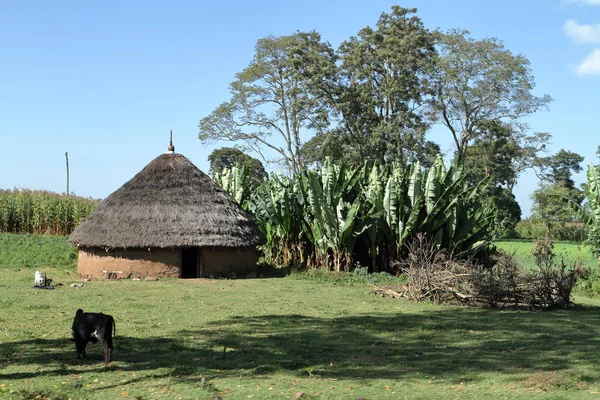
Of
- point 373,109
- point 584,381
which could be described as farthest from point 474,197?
point 373,109

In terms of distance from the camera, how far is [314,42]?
41.2 meters

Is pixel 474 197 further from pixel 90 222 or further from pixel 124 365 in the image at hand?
pixel 124 365

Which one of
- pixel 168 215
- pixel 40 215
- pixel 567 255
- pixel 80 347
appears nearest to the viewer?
pixel 80 347

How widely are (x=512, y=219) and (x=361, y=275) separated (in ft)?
95.2

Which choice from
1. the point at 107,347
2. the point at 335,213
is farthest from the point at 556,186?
the point at 107,347

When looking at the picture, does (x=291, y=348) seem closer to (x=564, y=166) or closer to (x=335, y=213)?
(x=335, y=213)

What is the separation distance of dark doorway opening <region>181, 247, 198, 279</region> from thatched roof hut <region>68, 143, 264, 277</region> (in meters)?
0.03

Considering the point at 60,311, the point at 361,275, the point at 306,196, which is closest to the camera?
the point at 60,311

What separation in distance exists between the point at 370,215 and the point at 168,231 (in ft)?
18.3

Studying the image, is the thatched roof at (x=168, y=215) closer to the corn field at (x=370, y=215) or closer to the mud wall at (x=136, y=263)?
the mud wall at (x=136, y=263)

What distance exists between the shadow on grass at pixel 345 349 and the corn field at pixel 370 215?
6.81m

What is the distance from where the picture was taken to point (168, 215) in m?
19.0

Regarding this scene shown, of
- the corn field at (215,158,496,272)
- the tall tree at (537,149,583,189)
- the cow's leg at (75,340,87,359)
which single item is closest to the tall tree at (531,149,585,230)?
the tall tree at (537,149,583,189)

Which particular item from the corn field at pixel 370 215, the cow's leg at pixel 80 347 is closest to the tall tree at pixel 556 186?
the corn field at pixel 370 215
